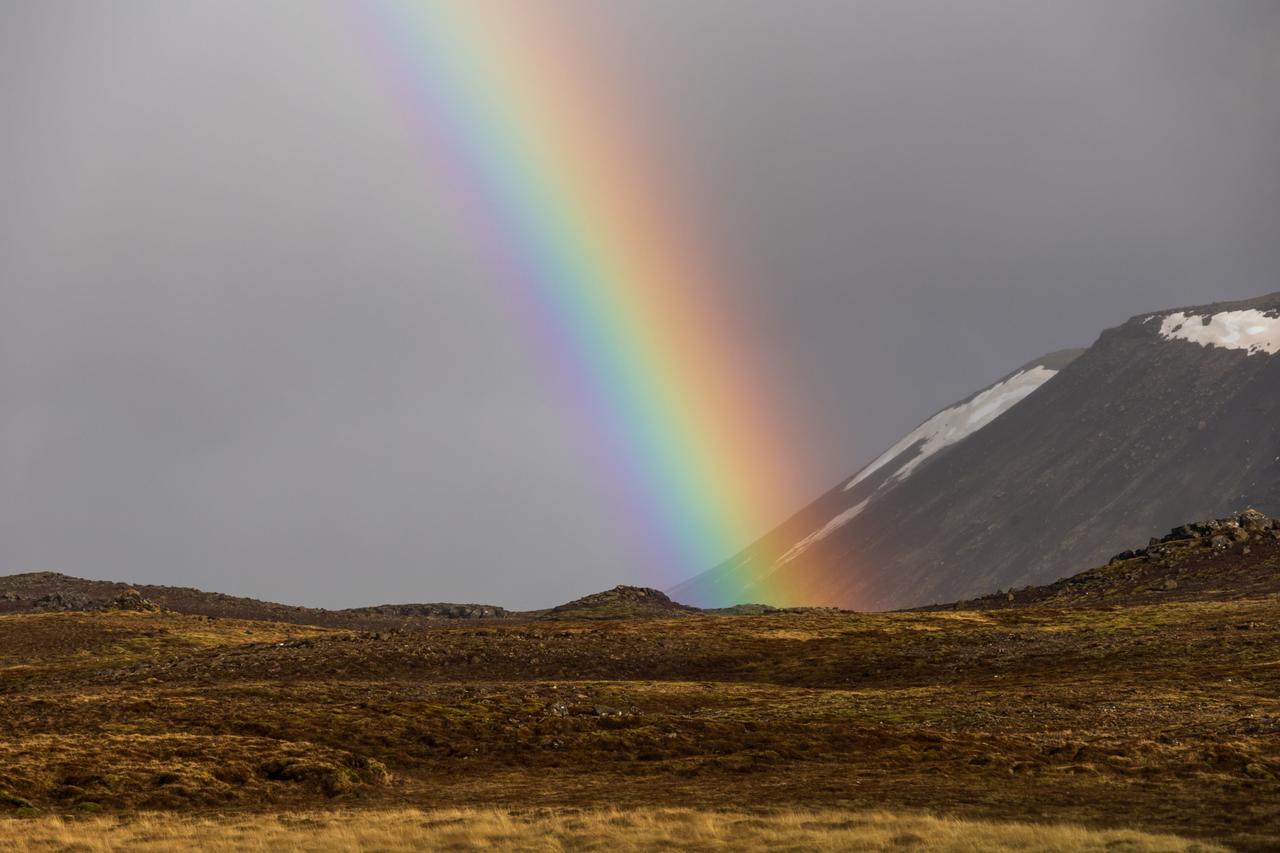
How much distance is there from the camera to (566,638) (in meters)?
80.9

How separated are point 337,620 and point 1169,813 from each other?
107469 mm

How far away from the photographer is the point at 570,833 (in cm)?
3159

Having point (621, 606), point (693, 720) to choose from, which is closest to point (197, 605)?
point (621, 606)

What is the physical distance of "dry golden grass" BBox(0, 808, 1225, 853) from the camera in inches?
1110

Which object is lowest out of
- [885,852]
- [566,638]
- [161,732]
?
[885,852]

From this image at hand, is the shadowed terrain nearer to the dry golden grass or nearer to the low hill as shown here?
the dry golden grass

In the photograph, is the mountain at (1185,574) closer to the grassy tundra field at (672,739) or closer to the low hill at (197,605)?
the grassy tundra field at (672,739)

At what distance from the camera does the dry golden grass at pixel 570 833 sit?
2820cm

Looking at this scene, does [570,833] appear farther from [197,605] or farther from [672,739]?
[197,605]

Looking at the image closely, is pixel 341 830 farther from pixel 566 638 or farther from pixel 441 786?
pixel 566 638

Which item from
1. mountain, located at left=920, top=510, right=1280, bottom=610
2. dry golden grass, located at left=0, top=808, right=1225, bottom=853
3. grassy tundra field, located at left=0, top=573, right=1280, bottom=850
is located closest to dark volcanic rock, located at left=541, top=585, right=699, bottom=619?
mountain, located at left=920, top=510, right=1280, bottom=610

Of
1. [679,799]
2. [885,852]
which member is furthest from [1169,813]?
[679,799]

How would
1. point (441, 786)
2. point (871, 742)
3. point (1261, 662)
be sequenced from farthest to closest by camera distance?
point (1261, 662) < point (871, 742) < point (441, 786)

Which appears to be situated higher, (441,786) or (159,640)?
(159,640)
